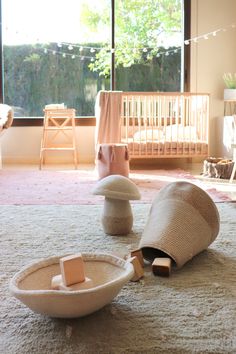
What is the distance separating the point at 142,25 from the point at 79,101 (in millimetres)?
1141

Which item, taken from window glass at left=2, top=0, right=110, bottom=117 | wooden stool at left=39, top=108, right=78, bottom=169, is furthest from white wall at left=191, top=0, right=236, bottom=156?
wooden stool at left=39, top=108, right=78, bottom=169

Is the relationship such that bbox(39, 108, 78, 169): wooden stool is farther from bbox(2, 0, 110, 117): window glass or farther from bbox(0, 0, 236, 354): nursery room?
bbox(2, 0, 110, 117): window glass

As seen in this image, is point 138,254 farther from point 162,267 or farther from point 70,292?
point 70,292

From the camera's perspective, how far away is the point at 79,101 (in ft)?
18.0

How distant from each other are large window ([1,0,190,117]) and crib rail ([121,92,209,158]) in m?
0.67

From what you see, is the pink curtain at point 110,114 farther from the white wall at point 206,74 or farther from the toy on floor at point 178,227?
the toy on floor at point 178,227

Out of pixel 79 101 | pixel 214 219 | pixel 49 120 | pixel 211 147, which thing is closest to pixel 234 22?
pixel 211 147

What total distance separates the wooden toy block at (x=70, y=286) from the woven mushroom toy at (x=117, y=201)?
0.78 meters

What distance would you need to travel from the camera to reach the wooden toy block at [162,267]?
1672 millimetres

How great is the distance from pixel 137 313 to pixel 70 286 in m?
0.22

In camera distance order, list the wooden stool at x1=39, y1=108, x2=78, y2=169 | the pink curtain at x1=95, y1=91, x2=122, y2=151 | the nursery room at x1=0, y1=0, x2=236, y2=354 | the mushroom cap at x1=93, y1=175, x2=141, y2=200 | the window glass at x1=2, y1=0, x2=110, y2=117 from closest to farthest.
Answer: the nursery room at x1=0, y1=0, x2=236, y2=354 → the mushroom cap at x1=93, y1=175, x2=141, y2=200 → the pink curtain at x1=95, y1=91, x2=122, y2=151 → the wooden stool at x1=39, y1=108, x2=78, y2=169 → the window glass at x1=2, y1=0, x2=110, y2=117

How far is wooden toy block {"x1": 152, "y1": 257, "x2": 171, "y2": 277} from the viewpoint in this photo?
167 cm

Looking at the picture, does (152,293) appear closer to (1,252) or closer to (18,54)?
(1,252)

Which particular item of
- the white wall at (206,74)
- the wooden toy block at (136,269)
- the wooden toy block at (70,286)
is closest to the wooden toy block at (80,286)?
the wooden toy block at (70,286)
